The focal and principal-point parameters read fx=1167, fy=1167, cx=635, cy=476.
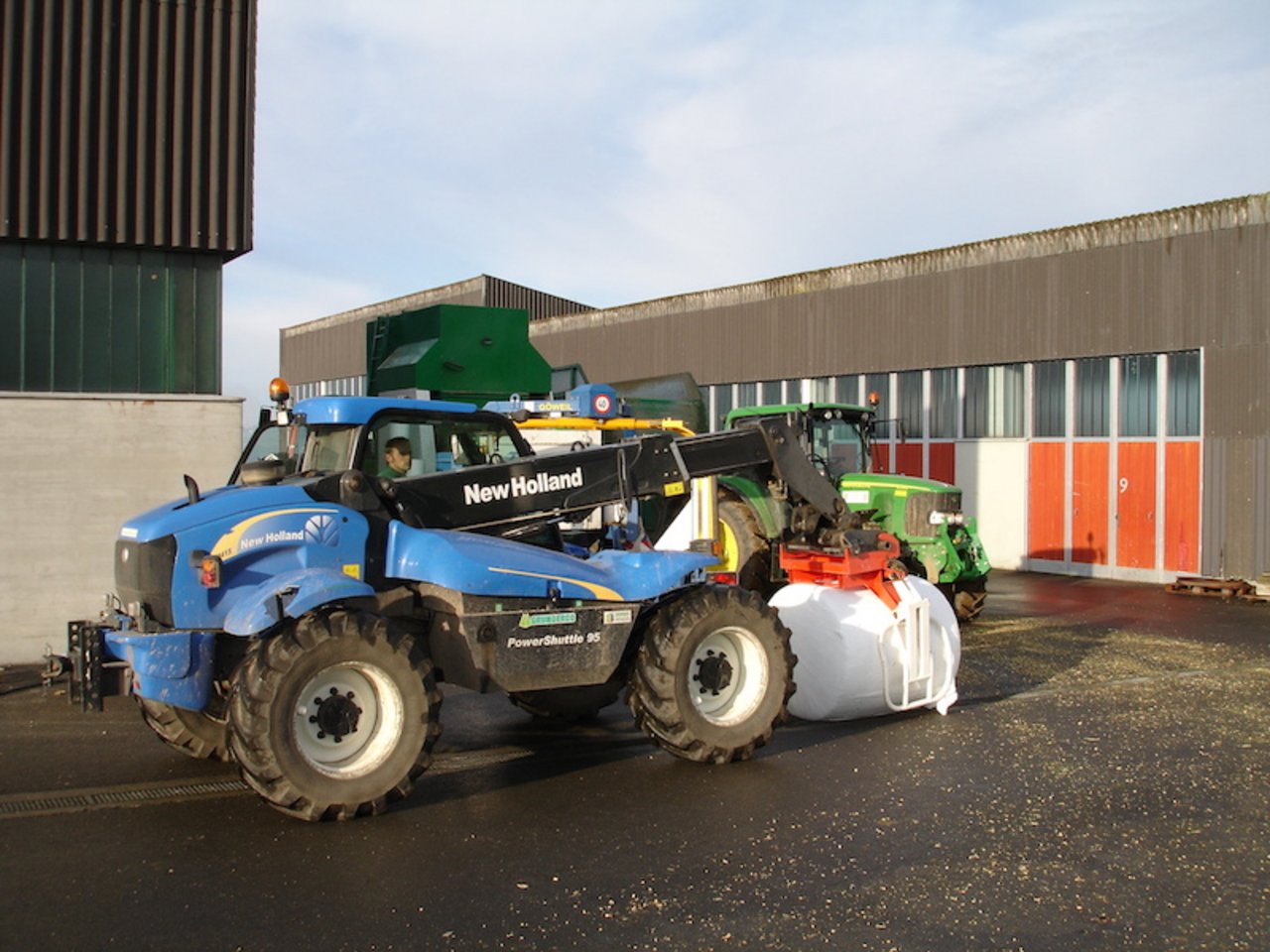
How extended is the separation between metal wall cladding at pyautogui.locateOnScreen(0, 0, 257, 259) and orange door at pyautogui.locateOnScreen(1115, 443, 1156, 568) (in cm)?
1415

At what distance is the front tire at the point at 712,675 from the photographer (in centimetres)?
706

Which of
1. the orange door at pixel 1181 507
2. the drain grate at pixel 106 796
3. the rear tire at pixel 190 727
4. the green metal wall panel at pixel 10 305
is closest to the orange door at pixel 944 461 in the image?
the orange door at pixel 1181 507

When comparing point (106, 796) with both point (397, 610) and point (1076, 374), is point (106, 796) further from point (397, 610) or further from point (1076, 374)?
point (1076, 374)

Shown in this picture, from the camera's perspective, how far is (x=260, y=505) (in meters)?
6.27

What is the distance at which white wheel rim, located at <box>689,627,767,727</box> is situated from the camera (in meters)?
7.31

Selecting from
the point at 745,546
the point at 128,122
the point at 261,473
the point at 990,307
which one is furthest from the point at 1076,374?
the point at 261,473

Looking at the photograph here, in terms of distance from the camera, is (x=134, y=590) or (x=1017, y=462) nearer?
(x=134, y=590)

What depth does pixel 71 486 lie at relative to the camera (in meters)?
10.9

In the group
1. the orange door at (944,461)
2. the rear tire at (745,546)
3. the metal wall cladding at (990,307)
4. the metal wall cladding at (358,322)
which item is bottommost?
the rear tire at (745,546)

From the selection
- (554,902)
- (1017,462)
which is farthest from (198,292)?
(1017,462)

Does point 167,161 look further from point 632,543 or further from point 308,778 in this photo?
point 308,778

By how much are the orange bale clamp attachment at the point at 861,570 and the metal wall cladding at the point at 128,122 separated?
6956 mm

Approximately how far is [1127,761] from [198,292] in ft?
31.4

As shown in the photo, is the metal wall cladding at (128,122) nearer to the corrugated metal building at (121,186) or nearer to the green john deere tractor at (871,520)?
the corrugated metal building at (121,186)
